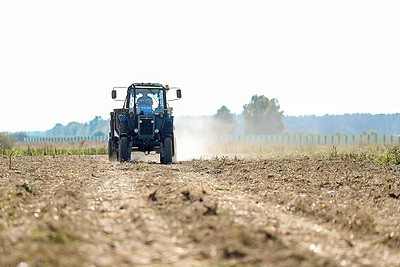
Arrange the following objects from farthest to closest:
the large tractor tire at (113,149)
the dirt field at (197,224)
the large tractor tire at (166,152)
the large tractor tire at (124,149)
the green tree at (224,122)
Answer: the green tree at (224,122) → the large tractor tire at (113,149) → the large tractor tire at (166,152) → the large tractor tire at (124,149) → the dirt field at (197,224)

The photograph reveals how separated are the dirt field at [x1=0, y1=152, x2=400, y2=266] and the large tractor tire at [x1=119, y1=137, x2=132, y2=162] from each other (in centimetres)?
773

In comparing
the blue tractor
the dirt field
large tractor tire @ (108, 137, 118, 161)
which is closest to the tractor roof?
the blue tractor

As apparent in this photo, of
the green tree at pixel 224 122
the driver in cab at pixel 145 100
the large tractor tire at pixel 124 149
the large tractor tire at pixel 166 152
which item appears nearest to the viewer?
the large tractor tire at pixel 124 149

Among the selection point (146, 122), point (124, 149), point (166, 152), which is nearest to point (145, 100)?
point (146, 122)

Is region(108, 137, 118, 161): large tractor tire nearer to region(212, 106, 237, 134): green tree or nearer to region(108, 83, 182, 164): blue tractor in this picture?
region(108, 83, 182, 164): blue tractor

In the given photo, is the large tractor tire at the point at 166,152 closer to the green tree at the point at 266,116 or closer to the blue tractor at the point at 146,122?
the blue tractor at the point at 146,122

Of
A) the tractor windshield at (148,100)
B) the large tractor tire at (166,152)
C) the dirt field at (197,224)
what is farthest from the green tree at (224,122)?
the dirt field at (197,224)

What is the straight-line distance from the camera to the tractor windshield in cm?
2056

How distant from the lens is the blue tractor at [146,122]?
1973 cm

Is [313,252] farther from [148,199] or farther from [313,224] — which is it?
[148,199]

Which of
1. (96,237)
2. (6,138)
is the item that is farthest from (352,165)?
(6,138)

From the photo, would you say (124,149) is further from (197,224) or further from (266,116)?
(266,116)

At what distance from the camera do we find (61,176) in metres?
12.8

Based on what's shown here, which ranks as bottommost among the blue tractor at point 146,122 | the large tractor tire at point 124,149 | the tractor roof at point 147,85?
the large tractor tire at point 124,149
